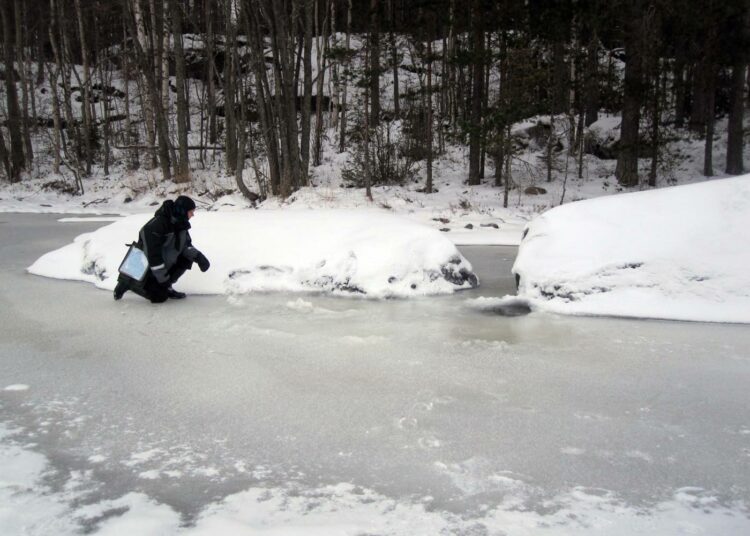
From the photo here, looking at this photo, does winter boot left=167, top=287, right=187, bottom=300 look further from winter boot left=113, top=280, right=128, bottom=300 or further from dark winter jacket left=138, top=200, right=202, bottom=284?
winter boot left=113, top=280, right=128, bottom=300

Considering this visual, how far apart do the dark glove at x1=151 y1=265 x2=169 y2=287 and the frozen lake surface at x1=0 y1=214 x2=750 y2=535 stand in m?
0.46

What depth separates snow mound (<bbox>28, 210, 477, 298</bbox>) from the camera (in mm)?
6914

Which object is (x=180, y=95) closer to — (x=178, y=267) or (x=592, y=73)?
(x=592, y=73)

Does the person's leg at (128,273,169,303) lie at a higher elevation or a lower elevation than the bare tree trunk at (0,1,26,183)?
lower

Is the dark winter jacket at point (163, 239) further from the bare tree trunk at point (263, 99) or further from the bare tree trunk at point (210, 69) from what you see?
the bare tree trunk at point (210, 69)

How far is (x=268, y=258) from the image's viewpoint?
7.31m

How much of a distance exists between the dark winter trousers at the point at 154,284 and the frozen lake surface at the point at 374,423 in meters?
0.39

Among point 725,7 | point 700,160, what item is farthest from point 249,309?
point 700,160

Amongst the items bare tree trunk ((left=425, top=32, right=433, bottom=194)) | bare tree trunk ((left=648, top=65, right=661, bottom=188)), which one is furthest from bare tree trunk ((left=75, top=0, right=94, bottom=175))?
bare tree trunk ((left=648, top=65, right=661, bottom=188))

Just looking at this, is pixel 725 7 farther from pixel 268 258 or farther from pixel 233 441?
pixel 233 441

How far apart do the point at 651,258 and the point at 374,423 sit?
3934 millimetres

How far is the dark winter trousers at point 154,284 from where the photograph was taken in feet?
20.9

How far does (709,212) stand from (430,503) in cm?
512

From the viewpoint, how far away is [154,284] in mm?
6422
